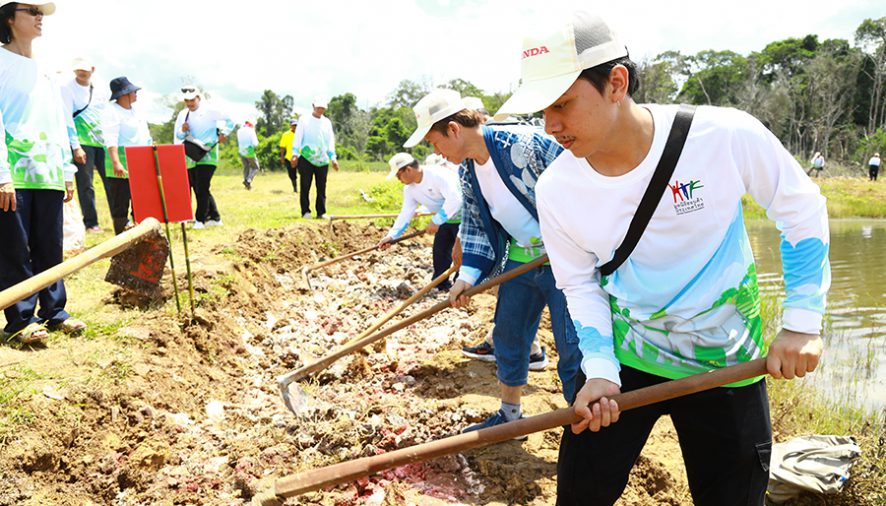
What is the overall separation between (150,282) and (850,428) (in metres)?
5.40

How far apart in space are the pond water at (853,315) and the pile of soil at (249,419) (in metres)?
3.02

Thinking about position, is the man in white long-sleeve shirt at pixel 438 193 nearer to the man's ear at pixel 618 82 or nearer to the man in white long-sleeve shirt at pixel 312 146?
the man in white long-sleeve shirt at pixel 312 146

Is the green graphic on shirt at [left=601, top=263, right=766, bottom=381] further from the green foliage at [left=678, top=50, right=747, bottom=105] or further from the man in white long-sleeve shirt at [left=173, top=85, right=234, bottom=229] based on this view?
the green foliage at [left=678, top=50, right=747, bottom=105]

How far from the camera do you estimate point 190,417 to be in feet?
12.8

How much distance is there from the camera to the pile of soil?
3117mm

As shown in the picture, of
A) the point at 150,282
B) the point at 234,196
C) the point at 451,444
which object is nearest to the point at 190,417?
the point at 150,282

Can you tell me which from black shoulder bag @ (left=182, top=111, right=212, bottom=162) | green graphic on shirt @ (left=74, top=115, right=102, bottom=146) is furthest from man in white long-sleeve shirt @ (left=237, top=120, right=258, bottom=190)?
green graphic on shirt @ (left=74, top=115, right=102, bottom=146)

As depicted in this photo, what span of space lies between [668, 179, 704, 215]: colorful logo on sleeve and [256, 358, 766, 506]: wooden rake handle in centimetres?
50

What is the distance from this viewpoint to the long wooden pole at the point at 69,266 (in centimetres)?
239

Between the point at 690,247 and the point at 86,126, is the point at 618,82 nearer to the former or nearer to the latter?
the point at 690,247

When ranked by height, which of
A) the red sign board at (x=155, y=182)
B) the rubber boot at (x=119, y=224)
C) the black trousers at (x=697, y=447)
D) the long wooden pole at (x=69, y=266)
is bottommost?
the black trousers at (x=697, y=447)

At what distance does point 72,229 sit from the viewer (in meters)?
6.14

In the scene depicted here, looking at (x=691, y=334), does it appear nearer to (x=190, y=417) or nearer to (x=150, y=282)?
(x=190, y=417)

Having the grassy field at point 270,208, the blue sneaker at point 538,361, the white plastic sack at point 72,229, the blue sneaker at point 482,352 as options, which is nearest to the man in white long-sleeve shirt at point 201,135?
the grassy field at point 270,208
